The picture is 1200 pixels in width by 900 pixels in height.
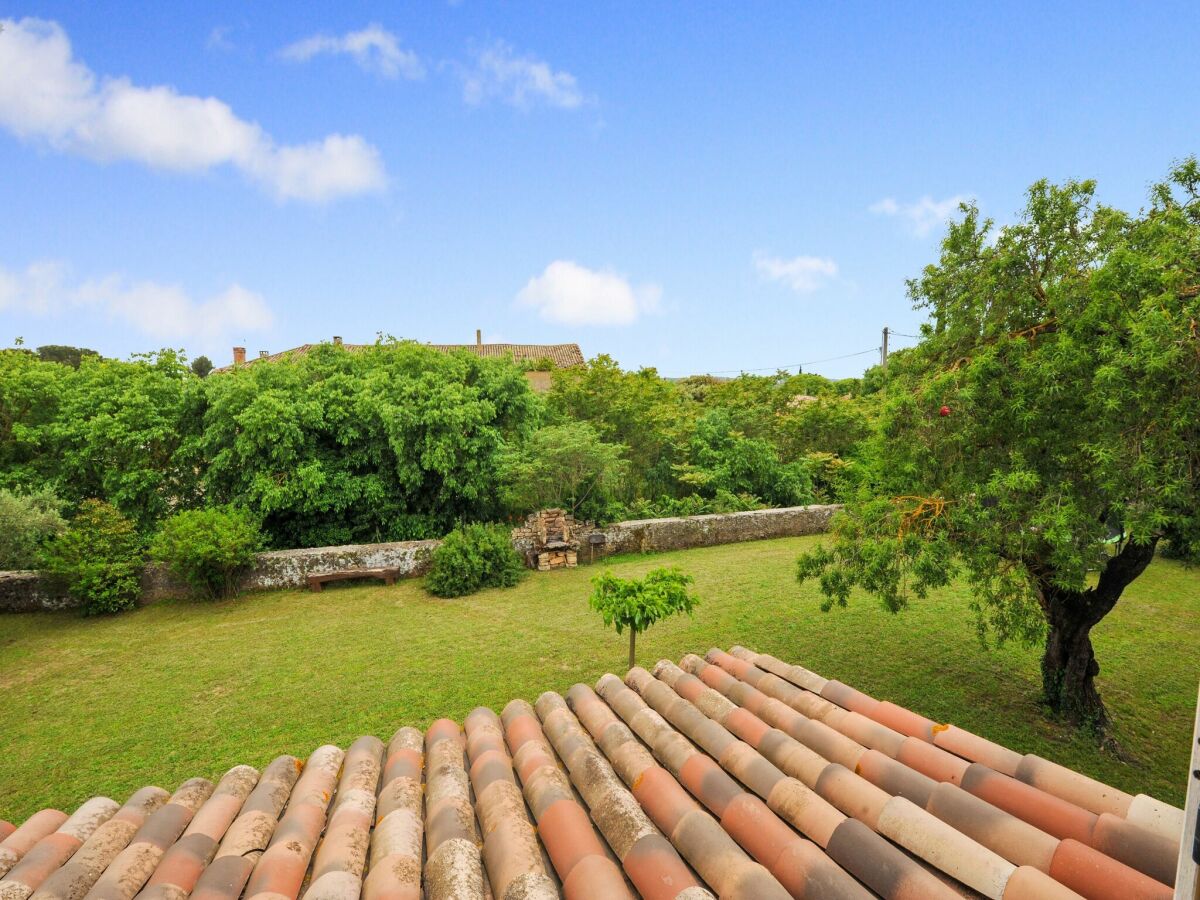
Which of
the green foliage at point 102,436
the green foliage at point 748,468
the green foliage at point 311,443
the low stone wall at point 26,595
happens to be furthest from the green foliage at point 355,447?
the green foliage at point 748,468

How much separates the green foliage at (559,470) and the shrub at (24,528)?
30.9ft

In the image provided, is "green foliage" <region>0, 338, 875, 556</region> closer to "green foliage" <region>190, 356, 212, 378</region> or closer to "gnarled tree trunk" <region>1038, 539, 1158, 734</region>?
"gnarled tree trunk" <region>1038, 539, 1158, 734</region>

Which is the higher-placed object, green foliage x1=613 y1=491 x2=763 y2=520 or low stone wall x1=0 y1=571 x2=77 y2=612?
green foliage x1=613 y1=491 x2=763 y2=520

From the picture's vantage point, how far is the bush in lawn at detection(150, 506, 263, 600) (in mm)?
13102

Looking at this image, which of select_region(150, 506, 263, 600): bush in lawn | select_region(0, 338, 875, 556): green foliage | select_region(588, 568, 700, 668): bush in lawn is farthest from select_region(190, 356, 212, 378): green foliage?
select_region(588, 568, 700, 668): bush in lawn

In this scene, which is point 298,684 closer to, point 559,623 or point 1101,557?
point 559,623

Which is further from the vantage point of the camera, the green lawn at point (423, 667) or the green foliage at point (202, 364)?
the green foliage at point (202, 364)

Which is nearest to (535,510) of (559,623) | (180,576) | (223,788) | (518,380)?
(518,380)

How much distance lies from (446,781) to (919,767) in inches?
111

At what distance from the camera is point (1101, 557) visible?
217 inches

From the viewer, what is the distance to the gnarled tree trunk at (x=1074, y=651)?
727 cm

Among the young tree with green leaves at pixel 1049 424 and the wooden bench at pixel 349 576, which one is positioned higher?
the young tree with green leaves at pixel 1049 424

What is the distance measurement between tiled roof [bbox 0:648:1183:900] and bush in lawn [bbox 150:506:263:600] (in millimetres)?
10172

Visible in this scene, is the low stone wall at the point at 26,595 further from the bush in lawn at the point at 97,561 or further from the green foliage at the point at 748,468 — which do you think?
the green foliage at the point at 748,468
